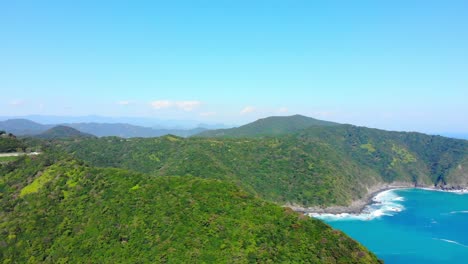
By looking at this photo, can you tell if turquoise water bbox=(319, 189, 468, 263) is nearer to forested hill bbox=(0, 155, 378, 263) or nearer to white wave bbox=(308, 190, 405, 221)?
white wave bbox=(308, 190, 405, 221)

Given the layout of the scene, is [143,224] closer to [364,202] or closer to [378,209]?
[378,209]

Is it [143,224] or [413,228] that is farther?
[413,228]

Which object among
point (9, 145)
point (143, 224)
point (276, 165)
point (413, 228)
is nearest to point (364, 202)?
point (413, 228)

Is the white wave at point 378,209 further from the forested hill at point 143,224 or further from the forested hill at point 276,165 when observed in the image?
the forested hill at point 143,224

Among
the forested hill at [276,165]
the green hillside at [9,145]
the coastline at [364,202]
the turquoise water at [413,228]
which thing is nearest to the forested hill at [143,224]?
the green hillside at [9,145]

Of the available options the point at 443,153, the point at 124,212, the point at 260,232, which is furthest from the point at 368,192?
the point at 124,212

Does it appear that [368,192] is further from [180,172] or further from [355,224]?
[180,172]
